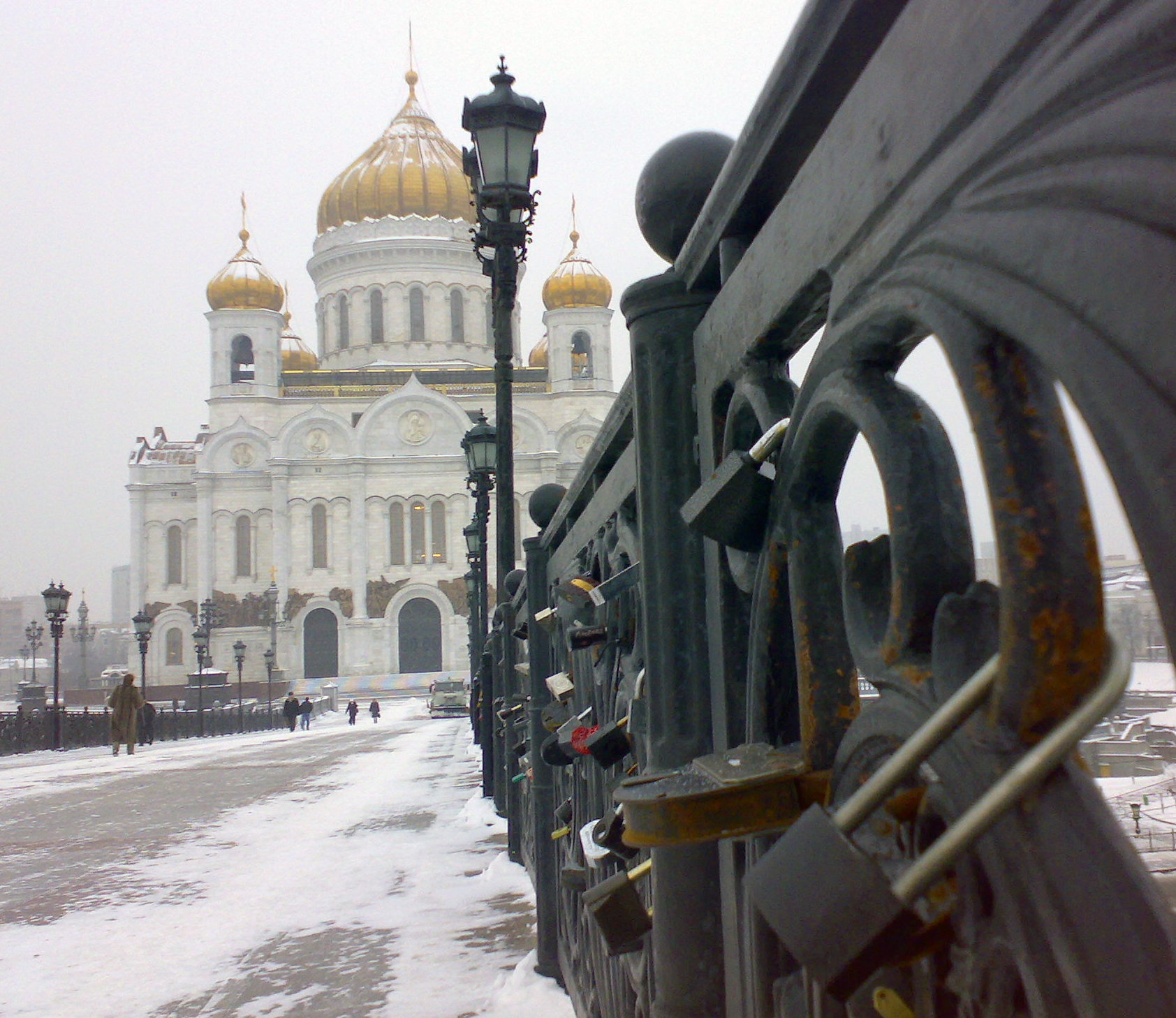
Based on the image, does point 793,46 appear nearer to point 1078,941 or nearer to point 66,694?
point 1078,941

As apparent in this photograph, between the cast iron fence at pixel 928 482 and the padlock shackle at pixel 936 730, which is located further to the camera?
the padlock shackle at pixel 936 730

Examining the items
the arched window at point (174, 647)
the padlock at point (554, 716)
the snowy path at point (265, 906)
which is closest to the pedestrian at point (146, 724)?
the snowy path at point (265, 906)

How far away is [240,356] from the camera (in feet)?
176

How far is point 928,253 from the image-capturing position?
2.43 ft

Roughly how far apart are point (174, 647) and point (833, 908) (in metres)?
55.8

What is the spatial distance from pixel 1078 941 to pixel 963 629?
0.68ft

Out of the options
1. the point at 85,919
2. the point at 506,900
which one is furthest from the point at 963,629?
the point at 85,919

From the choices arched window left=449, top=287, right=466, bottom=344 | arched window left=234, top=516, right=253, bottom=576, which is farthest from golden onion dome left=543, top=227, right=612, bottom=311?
arched window left=234, top=516, right=253, bottom=576

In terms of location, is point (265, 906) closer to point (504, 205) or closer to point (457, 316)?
point (504, 205)

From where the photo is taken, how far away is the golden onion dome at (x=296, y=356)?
59750 mm

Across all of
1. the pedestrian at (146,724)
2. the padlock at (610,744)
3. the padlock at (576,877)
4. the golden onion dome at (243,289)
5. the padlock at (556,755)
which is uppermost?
the golden onion dome at (243,289)

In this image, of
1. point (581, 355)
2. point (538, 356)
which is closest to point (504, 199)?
point (581, 355)

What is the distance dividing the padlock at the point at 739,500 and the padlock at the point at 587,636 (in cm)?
95

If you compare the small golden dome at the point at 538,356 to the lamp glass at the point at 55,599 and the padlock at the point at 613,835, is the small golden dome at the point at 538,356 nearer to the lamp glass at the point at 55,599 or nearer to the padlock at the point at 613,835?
the lamp glass at the point at 55,599
